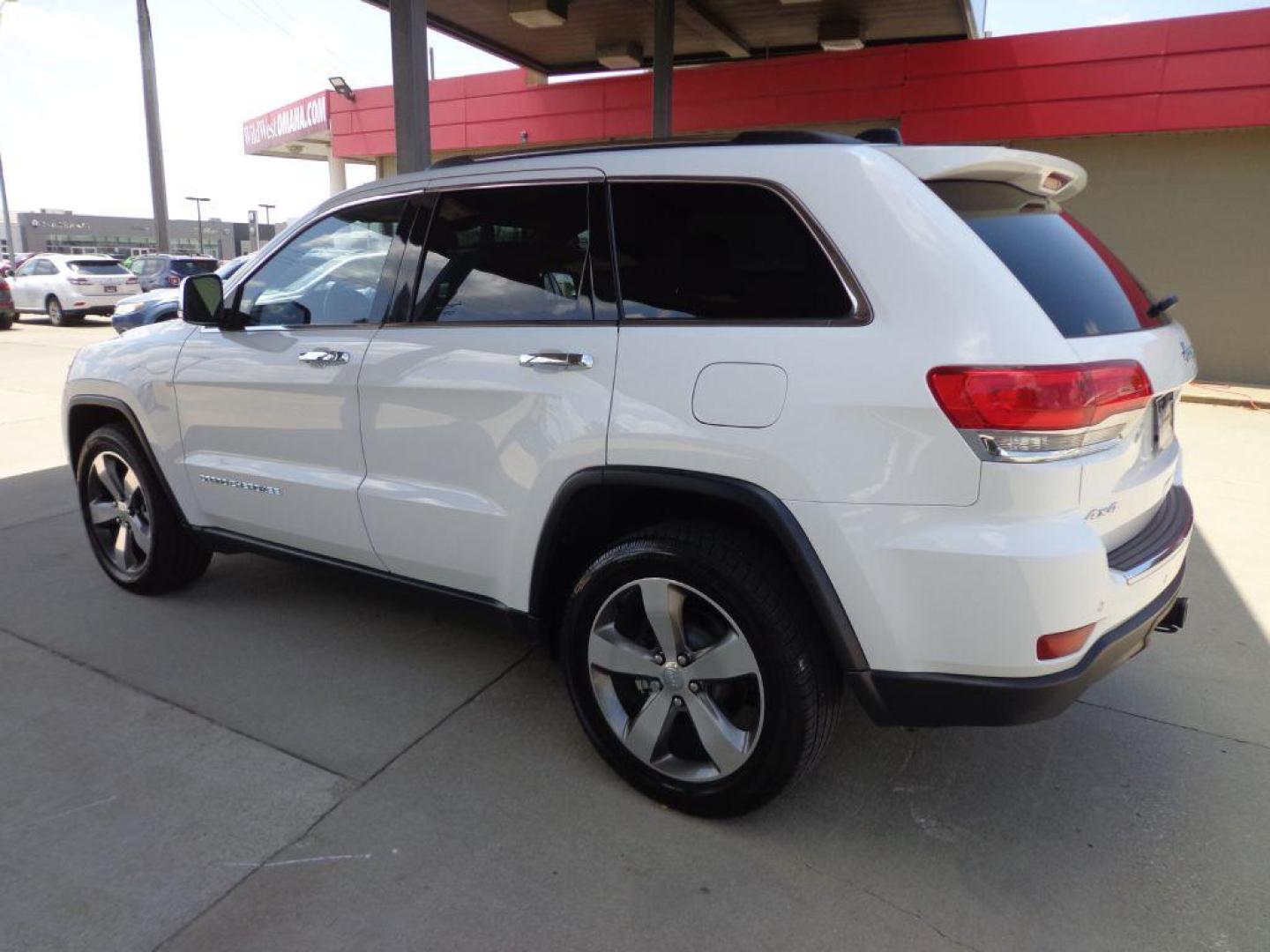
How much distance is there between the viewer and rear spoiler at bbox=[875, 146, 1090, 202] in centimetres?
228

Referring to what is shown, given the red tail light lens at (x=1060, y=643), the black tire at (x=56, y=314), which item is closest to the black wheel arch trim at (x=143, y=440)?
the red tail light lens at (x=1060, y=643)

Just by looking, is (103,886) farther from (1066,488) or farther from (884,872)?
(1066,488)

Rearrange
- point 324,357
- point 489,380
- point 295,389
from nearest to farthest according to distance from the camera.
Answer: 1. point 489,380
2. point 324,357
3. point 295,389

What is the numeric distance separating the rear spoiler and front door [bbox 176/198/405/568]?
179 cm

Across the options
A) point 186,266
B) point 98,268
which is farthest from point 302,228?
point 98,268

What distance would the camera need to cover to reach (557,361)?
8.61 ft

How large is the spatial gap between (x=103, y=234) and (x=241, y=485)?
109m

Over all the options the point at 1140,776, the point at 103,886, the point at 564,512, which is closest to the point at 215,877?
the point at 103,886

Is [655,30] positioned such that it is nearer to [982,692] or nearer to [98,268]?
[982,692]

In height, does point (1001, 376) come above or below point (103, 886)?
above

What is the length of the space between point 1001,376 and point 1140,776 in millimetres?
1641

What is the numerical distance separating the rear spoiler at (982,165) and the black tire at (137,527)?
3.34 metres

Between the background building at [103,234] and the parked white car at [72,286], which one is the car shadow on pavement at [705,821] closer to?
the parked white car at [72,286]

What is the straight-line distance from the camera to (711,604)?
2426mm
